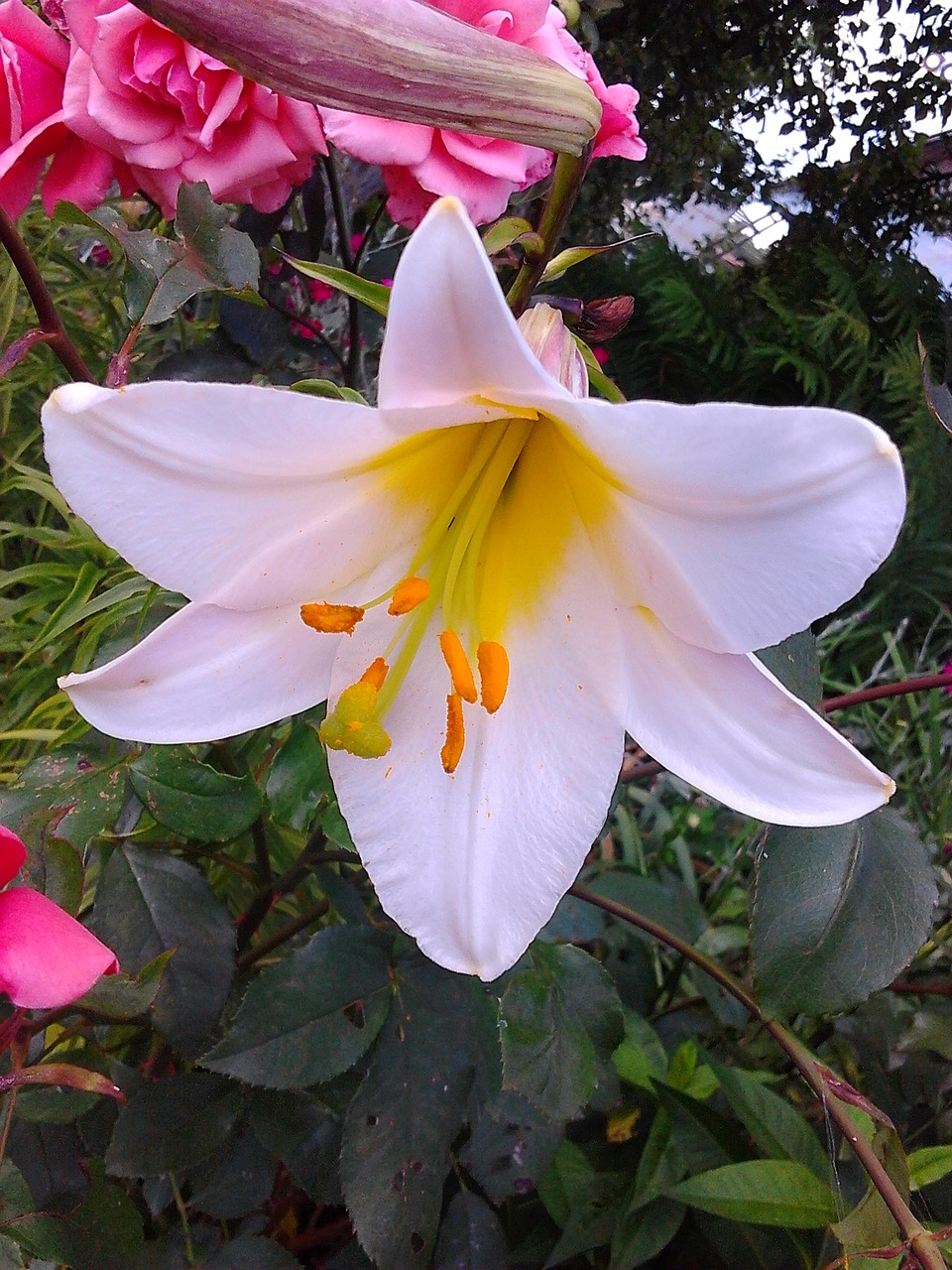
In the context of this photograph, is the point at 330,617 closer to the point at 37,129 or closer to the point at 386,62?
the point at 386,62

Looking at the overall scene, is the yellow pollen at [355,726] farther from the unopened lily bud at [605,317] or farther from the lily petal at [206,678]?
the unopened lily bud at [605,317]

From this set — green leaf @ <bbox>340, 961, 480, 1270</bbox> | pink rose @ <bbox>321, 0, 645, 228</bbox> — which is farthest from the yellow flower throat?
green leaf @ <bbox>340, 961, 480, 1270</bbox>

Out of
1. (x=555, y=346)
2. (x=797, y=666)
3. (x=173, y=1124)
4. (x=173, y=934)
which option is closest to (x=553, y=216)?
(x=555, y=346)

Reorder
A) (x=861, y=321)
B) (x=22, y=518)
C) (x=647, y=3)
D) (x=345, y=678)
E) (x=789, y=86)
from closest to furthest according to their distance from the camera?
(x=345, y=678) < (x=22, y=518) < (x=647, y=3) < (x=789, y=86) < (x=861, y=321)

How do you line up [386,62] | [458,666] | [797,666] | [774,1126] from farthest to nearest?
1. [774,1126]
2. [797,666]
3. [458,666]
4. [386,62]

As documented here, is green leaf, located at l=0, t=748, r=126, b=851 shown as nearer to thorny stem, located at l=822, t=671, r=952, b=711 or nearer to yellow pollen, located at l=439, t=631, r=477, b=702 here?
yellow pollen, located at l=439, t=631, r=477, b=702

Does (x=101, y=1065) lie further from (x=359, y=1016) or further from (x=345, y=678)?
(x=345, y=678)

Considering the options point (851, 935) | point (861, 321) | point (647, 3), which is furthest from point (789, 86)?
point (851, 935)

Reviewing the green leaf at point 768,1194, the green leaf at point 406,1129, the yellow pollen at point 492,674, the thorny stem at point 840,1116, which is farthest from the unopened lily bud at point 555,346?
the green leaf at point 768,1194
